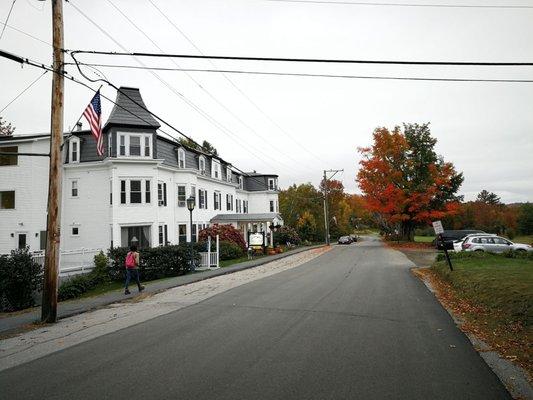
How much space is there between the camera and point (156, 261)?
20.3m

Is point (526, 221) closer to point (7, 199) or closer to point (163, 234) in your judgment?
point (163, 234)

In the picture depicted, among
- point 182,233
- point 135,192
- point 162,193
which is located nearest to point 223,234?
point 182,233

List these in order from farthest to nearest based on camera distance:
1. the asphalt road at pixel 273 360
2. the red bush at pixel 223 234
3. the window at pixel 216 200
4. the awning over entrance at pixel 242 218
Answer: the window at pixel 216 200 < the awning over entrance at pixel 242 218 < the red bush at pixel 223 234 < the asphalt road at pixel 273 360

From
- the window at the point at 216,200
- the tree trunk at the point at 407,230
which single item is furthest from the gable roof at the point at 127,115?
the tree trunk at the point at 407,230

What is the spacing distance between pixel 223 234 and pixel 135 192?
8.18m

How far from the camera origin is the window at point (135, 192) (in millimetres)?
27453

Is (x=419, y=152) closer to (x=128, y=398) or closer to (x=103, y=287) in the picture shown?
(x=103, y=287)

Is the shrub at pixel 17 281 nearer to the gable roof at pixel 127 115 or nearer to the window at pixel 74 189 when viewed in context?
the gable roof at pixel 127 115

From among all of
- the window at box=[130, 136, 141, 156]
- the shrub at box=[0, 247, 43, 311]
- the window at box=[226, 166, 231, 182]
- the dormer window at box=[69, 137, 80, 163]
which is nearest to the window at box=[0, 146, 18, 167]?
the dormer window at box=[69, 137, 80, 163]

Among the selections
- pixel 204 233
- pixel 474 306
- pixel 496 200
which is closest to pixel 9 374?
pixel 474 306

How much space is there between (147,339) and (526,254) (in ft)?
70.6

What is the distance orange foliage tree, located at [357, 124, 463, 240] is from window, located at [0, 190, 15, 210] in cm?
3269

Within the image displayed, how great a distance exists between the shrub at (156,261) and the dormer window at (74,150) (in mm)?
11657

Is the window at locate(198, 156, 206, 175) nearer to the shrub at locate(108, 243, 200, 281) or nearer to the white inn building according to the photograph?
the white inn building
